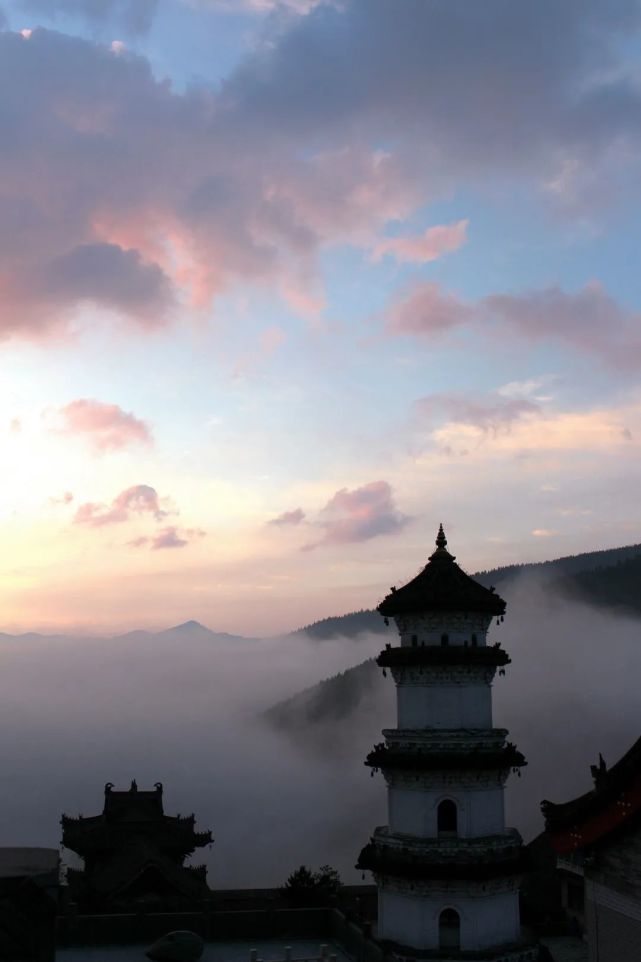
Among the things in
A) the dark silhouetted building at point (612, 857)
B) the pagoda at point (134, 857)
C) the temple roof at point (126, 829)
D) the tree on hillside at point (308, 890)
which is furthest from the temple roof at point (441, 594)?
the temple roof at point (126, 829)

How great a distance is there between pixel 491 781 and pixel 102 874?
31.2m

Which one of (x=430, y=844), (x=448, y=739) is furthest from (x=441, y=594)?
(x=430, y=844)

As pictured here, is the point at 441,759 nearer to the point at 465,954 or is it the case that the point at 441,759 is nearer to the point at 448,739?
the point at 448,739

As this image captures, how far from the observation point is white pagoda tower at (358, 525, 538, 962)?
104 feet

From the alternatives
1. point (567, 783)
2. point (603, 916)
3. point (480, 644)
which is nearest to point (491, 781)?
point (480, 644)

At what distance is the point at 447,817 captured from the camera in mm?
32844

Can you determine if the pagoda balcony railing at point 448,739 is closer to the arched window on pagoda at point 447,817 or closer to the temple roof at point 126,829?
the arched window on pagoda at point 447,817

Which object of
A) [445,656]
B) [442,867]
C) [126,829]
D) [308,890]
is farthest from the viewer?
[126,829]

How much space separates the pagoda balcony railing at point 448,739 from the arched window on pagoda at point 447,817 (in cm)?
191

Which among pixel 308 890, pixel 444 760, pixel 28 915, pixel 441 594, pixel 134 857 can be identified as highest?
pixel 441 594

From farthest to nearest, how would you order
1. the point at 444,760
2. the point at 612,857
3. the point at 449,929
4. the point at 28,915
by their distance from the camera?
the point at 28,915 < the point at 444,760 < the point at 449,929 < the point at 612,857

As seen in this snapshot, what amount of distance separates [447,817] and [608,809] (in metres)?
15.2

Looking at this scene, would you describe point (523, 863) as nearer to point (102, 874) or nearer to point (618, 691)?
point (102, 874)

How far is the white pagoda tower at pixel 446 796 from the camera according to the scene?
104 feet
